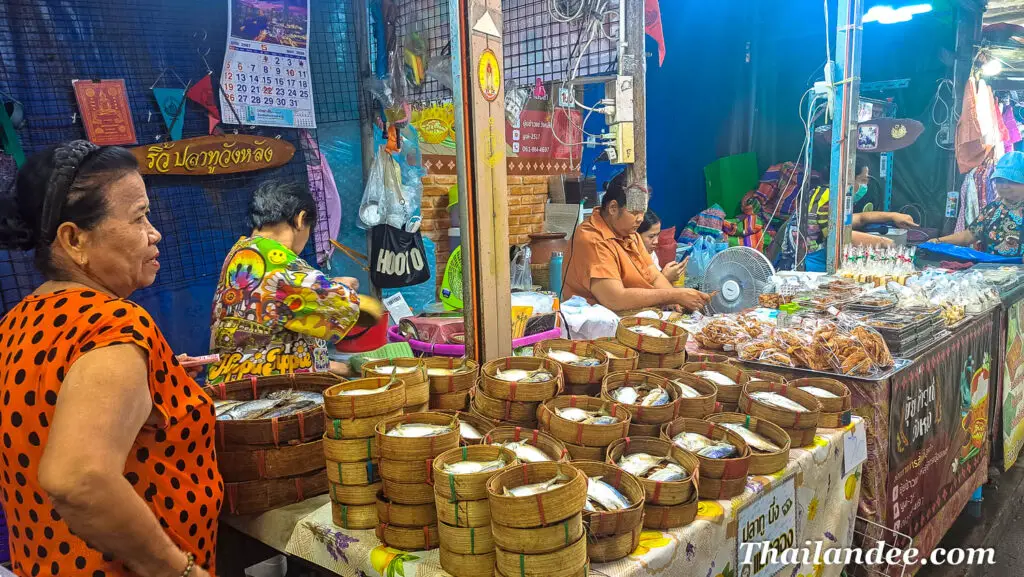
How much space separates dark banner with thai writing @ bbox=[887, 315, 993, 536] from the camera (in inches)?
118

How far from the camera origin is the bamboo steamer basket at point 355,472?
176 cm

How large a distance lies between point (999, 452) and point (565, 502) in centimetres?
448

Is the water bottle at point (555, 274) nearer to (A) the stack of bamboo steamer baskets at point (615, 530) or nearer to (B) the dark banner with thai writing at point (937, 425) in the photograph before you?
(B) the dark banner with thai writing at point (937, 425)

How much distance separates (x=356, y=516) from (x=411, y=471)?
0.28 m

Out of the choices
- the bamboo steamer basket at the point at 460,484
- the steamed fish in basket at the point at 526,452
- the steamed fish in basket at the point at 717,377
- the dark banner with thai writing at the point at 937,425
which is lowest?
the dark banner with thai writing at the point at 937,425

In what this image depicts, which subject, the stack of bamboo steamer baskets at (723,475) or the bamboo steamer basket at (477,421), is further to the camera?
the bamboo steamer basket at (477,421)

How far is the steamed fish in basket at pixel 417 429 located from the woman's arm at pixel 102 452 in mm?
587

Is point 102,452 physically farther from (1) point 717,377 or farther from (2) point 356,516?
(1) point 717,377

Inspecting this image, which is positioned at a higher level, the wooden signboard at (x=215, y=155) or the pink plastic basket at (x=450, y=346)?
the wooden signboard at (x=215, y=155)

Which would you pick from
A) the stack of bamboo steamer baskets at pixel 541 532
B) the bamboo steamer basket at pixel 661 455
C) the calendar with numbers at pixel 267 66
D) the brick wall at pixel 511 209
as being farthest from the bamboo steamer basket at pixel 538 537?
the brick wall at pixel 511 209

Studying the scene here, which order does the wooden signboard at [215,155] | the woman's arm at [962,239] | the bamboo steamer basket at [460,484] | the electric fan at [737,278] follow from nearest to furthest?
1. the bamboo steamer basket at [460,484]
2. the wooden signboard at [215,155]
3. the electric fan at [737,278]
4. the woman's arm at [962,239]

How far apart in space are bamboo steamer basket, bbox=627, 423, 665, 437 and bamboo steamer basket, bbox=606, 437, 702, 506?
101mm

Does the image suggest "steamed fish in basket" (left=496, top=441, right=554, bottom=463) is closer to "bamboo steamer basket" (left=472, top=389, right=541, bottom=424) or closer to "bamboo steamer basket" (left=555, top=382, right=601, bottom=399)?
"bamboo steamer basket" (left=472, top=389, right=541, bottom=424)

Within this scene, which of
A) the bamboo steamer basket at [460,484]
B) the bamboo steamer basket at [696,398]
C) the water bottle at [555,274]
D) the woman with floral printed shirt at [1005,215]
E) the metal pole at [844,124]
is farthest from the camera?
the water bottle at [555,274]
